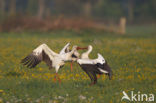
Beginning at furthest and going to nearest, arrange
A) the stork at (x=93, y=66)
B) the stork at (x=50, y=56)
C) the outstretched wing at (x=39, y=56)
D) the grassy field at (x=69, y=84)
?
the outstretched wing at (x=39, y=56) < the stork at (x=50, y=56) < the stork at (x=93, y=66) < the grassy field at (x=69, y=84)

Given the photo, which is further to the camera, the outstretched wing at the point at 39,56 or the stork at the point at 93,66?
the outstretched wing at the point at 39,56

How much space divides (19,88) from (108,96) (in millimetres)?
2419

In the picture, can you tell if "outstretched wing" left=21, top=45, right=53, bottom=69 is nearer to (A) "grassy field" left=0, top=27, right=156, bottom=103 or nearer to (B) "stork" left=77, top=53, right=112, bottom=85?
(A) "grassy field" left=0, top=27, right=156, bottom=103

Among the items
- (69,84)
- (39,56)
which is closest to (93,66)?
(69,84)

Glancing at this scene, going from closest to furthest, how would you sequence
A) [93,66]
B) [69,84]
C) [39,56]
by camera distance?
[93,66] → [39,56] → [69,84]

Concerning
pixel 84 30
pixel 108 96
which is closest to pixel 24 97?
pixel 108 96

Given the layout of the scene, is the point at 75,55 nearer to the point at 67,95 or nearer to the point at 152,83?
the point at 67,95

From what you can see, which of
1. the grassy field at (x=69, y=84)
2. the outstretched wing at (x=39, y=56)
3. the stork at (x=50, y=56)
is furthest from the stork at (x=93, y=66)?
the outstretched wing at (x=39, y=56)

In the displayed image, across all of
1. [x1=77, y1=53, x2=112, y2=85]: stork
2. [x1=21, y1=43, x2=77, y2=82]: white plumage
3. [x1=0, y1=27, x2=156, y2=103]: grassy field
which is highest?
[x1=21, y1=43, x2=77, y2=82]: white plumage

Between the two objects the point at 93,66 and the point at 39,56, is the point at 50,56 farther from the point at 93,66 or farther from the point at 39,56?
the point at 93,66

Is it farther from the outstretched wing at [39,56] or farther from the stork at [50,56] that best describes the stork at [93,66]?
the outstretched wing at [39,56]

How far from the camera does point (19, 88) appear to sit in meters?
8.41

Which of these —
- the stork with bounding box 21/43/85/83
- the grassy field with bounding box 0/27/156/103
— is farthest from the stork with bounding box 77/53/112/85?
the grassy field with bounding box 0/27/156/103

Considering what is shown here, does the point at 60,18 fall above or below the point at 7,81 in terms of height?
above
